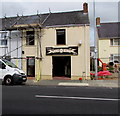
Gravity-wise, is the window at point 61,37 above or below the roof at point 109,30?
below

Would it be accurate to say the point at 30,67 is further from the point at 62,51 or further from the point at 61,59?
A: the point at 62,51

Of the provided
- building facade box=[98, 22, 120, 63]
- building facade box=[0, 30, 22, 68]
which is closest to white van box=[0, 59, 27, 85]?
building facade box=[0, 30, 22, 68]

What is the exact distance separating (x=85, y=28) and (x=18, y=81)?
807cm

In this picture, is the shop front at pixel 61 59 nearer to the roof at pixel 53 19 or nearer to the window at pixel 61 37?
the window at pixel 61 37

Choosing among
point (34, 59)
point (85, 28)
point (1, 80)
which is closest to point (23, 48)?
point (34, 59)

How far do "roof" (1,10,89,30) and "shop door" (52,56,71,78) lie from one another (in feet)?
12.0

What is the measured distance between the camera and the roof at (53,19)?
16.6m

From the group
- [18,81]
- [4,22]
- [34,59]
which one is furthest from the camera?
[4,22]

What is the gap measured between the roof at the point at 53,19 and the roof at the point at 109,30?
486 inches

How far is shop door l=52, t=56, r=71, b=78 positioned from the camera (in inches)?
667

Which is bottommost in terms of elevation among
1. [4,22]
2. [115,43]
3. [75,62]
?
[75,62]

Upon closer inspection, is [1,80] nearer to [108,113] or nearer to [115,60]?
[108,113]

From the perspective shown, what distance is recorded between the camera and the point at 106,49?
93.5 ft

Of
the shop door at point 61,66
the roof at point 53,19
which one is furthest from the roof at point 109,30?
the shop door at point 61,66
